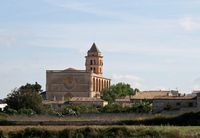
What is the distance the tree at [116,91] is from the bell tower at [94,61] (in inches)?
423

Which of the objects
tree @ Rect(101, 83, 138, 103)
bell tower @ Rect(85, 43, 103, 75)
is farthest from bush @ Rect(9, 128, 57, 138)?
bell tower @ Rect(85, 43, 103, 75)

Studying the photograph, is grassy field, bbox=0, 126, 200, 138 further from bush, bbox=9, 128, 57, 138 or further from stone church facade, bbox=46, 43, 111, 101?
stone church facade, bbox=46, 43, 111, 101

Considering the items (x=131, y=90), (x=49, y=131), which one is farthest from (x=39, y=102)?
(x=131, y=90)

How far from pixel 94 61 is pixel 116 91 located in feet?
67.3

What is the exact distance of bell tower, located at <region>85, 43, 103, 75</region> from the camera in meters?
168

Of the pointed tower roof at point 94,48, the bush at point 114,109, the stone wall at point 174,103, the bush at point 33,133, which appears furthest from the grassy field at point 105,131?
the pointed tower roof at point 94,48

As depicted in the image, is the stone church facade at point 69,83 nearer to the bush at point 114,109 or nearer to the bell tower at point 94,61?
the bell tower at point 94,61

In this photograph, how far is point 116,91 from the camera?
14938 cm

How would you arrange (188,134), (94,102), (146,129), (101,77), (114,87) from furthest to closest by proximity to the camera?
(101,77)
(114,87)
(94,102)
(146,129)
(188,134)

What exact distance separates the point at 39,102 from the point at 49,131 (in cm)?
5367

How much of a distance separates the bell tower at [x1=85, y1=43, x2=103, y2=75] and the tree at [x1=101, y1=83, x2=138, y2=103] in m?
10.8

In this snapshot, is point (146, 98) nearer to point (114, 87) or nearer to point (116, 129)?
point (114, 87)

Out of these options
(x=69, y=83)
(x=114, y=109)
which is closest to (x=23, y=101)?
(x=114, y=109)

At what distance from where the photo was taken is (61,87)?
6043 inches
